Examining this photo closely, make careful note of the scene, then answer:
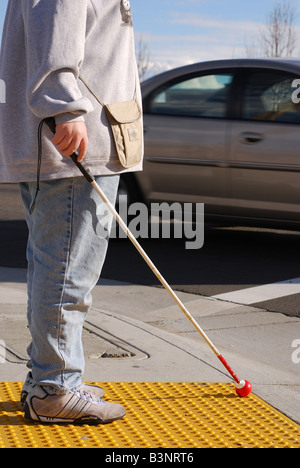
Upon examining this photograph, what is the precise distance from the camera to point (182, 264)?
7035mm

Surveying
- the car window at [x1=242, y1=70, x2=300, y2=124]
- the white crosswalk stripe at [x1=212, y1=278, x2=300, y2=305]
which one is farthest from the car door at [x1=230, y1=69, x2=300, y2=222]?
the white crosswalk stripe at [x1=212, y1=278, x2=300, y2=305]

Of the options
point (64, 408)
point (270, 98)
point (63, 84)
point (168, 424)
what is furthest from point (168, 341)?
point (270, 98)

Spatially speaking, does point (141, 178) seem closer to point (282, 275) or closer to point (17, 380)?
point (282, 275)

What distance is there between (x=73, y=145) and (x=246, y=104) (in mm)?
4786

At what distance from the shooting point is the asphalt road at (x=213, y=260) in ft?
20.8

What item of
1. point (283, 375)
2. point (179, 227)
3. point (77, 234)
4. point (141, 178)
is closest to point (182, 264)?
point (141, 178)

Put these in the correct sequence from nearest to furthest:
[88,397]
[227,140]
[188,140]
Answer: [88,397] → [227,140] → [188,140]

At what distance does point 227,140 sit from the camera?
7391 millimetres

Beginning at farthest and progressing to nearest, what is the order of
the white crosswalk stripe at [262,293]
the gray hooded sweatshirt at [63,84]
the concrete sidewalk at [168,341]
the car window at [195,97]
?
the car window at [195,97], the white crosswalk stripe at [262,293], the concrete sidewalk at [168,341], the gray hooded sweatshirt at [63,84]

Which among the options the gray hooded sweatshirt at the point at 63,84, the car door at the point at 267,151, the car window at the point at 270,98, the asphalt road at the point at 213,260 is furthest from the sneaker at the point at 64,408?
the car window at the point at 270,98

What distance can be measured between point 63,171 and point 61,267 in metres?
0.35

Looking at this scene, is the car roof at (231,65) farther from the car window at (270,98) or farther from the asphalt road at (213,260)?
the asphalt road at (213,260)

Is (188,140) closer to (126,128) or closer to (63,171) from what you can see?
(126,128)

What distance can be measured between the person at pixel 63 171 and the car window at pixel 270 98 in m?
4.29
